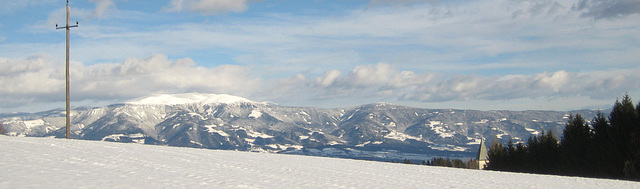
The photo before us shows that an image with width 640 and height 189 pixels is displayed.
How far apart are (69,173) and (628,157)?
36723 millimetres

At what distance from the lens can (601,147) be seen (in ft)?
139

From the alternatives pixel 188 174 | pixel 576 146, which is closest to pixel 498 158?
pixel 576 146

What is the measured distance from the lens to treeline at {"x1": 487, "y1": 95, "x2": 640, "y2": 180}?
132 feet

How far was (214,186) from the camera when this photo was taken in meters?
19.6

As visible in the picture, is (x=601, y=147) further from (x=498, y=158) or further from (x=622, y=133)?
(x=498, y=158)

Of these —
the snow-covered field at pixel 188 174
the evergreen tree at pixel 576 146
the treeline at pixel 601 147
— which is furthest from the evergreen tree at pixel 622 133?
the snow-covered field at pixel 188 174

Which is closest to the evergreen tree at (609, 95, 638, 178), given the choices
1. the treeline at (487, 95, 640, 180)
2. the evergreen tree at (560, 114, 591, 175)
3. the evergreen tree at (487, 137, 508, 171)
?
the treeline at (487, 95, 640, 180)

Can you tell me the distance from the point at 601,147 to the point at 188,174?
3298cm

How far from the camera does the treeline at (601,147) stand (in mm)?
40281

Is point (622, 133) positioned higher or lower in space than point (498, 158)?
higher

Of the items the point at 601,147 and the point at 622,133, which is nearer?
the point at 622,133

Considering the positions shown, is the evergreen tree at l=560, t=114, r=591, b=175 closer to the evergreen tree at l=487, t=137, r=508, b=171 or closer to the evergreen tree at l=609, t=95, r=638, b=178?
the evergreen tree at l=609, t=95, r=638, b=178

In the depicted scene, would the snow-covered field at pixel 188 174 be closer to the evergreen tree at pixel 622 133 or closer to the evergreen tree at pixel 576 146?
the evergreen tree at pixel 622 133

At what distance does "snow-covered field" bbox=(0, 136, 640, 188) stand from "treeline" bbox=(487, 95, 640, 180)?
31.6ft
